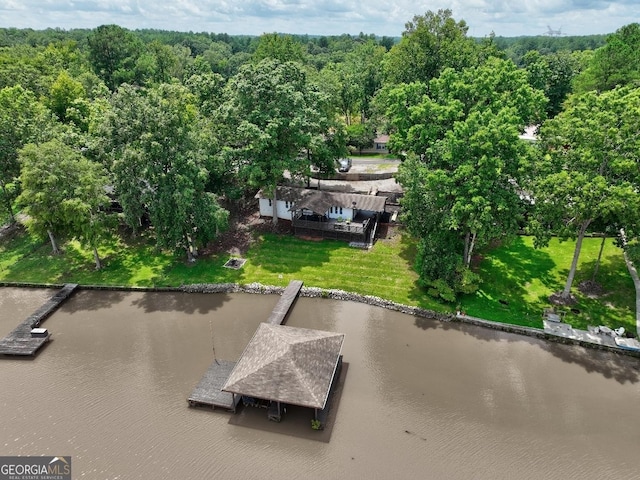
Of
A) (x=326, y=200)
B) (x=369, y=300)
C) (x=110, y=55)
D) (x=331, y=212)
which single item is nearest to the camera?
(x=369, y=300)

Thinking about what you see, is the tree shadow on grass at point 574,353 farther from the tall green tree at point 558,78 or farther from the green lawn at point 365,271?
the tall green tree at point 558,78

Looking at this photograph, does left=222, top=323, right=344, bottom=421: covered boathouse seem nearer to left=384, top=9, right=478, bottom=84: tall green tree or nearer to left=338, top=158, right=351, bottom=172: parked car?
left=338, top=158, right=351, bottom=172: parked car

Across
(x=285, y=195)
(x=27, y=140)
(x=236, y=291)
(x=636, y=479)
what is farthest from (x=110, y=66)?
(x=636, y=479)

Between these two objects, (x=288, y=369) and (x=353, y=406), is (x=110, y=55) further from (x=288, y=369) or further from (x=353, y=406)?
(x=353, y=406)

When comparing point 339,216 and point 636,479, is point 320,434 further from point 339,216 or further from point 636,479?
point 339,216

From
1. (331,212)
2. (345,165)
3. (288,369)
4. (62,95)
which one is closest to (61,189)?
(331,212)

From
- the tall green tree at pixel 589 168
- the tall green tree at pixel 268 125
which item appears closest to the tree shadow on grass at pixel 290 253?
the tall green tree at pixel 268 125
